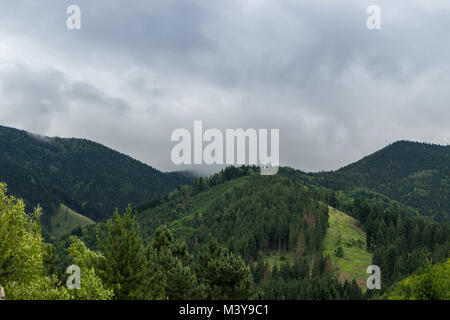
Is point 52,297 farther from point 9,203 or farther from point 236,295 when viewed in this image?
point 236,295

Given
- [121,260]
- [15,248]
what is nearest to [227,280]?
[121,260]

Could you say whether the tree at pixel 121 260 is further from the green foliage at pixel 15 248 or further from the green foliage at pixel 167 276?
the green foliage at pixel 15 248

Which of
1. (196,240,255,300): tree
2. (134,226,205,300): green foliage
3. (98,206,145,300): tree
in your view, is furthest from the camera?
(196,240,255,300): tree

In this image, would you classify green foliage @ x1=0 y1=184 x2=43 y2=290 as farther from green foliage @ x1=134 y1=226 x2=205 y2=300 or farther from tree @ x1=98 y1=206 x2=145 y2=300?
green foliage @ x1=134 y1=226 x2=205 y2=300

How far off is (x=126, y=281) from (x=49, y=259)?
74.4 ft

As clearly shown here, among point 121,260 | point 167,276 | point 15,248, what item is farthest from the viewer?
point 167,276

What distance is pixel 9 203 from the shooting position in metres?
60.0

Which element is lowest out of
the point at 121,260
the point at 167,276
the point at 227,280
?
the point at 227,280

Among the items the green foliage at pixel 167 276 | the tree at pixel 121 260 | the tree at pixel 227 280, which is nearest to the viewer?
the tree at pixel 121 260

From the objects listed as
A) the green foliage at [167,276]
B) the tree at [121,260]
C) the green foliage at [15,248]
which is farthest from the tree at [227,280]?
the green foliage at [15,248]

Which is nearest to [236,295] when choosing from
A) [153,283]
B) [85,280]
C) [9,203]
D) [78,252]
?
[153,283]

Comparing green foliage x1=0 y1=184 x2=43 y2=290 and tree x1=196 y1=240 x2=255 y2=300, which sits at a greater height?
green foliage x1=0 y1=184 x2=43 y2=290

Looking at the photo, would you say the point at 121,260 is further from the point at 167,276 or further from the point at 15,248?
the point at 167,276

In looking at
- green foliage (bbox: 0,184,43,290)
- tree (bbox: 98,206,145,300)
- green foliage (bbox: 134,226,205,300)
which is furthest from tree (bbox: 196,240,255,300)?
green foliage (bbox: 0,184,43,290)
